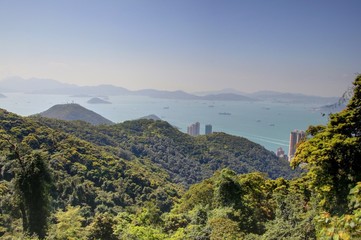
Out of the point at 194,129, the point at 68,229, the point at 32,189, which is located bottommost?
the point at 194,129

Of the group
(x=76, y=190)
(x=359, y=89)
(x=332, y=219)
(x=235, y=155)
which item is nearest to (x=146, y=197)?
(x=76, y=190)

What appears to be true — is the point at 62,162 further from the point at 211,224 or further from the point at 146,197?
the point at 211,224

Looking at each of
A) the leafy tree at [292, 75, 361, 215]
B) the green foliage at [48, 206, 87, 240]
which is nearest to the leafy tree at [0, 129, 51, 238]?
the green foliage at [48, 206, 87, 240]

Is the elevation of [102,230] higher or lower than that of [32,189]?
lower

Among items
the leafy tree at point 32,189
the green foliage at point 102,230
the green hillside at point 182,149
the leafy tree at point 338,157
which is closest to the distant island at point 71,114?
the green hillside at point 182,149

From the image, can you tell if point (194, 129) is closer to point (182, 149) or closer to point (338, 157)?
point (182, 149)

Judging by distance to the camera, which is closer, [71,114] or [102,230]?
[102,230]

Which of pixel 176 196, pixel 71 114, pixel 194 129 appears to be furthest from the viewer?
pixel 194 129

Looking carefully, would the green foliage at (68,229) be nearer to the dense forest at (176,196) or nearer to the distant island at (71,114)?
the dense forest at (176,196)

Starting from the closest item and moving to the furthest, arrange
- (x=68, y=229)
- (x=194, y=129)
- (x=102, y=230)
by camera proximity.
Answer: (x=102, y=230) < (x=68, y=229) < (x=194, y=129)

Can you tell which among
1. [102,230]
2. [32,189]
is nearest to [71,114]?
[32,189]
